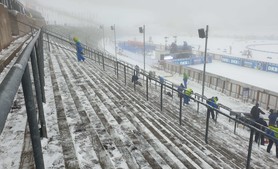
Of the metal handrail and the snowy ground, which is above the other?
the metal handrail

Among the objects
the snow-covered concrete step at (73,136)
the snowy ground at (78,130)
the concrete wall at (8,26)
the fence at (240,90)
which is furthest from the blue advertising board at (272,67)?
the snow-covered concrete step at (73,136)

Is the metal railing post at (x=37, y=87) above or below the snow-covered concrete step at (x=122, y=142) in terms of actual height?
above

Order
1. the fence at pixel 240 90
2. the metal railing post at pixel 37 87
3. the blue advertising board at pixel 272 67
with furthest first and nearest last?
the blue advertising board at pixel 272 67 < the fence at pixel 240 90 < the metal railing post at pixel 37 87

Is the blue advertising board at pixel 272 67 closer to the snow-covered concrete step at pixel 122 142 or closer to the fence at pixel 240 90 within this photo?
the fence at pixel 240 90

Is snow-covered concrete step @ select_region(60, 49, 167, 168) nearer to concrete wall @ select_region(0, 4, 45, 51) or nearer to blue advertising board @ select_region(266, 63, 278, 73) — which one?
concrete wall @ select_region(0, 4, 45, 51)

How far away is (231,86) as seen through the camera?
82.3 feet

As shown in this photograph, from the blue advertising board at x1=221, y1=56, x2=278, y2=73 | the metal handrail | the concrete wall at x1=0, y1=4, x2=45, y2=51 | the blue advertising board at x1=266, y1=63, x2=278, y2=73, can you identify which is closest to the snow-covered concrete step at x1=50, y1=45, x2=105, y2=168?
the metal handrail

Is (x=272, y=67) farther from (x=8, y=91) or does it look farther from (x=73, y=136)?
(x=8, y=91)

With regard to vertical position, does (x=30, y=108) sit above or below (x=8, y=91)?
below

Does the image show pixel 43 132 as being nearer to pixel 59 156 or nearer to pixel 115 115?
pixel 59 156

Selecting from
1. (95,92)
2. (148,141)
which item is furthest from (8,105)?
(95,92)

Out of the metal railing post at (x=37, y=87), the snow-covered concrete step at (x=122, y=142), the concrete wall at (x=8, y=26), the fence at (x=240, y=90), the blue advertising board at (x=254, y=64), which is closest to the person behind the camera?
the metal railing post at (x=37, y=87)

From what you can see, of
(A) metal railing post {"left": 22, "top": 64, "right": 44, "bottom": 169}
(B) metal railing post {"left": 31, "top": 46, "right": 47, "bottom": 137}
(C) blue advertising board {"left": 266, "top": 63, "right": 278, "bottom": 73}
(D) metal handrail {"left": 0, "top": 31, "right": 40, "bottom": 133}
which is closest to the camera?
(D) metal handrail {"left": 0, "top": 31, "right": 40, "bottom": 133}

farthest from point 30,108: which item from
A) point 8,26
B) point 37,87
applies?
point 8,26
